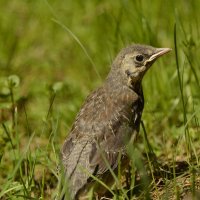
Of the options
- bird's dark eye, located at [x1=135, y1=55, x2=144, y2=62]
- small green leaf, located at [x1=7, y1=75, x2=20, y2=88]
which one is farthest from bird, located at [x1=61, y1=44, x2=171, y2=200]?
small green leaf, located at [x1=7, y1=75, x2=20, y2=88]

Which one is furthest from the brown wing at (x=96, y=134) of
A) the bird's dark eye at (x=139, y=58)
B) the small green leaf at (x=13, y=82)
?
the small green leaf at (x=13, y=82)

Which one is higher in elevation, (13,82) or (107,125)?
(13,82)

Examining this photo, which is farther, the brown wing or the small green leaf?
the small green leaf

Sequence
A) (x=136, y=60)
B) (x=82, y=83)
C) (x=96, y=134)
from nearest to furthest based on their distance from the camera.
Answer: (x=96, y=134), (x=136, y=60), (x=82, y=83)

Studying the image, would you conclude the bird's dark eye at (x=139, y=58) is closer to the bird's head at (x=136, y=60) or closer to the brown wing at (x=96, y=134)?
the bird's head at (x=136, y=60)

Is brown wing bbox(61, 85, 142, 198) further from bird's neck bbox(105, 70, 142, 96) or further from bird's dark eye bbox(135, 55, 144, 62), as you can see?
bird's dark eye bbox(135, 55, 144, 62)

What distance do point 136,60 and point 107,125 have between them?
0.66 m

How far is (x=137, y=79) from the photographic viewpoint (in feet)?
22.4

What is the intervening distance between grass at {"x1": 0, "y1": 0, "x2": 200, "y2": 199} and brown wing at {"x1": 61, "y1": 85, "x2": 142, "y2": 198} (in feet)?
0.56

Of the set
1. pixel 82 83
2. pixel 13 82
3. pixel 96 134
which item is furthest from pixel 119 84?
pixel 82 83

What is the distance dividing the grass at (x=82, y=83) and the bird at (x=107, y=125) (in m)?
0.17

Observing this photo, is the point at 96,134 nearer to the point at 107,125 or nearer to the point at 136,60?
the point at 107,125

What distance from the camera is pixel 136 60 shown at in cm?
675

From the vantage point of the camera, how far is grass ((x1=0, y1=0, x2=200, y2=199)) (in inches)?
244
